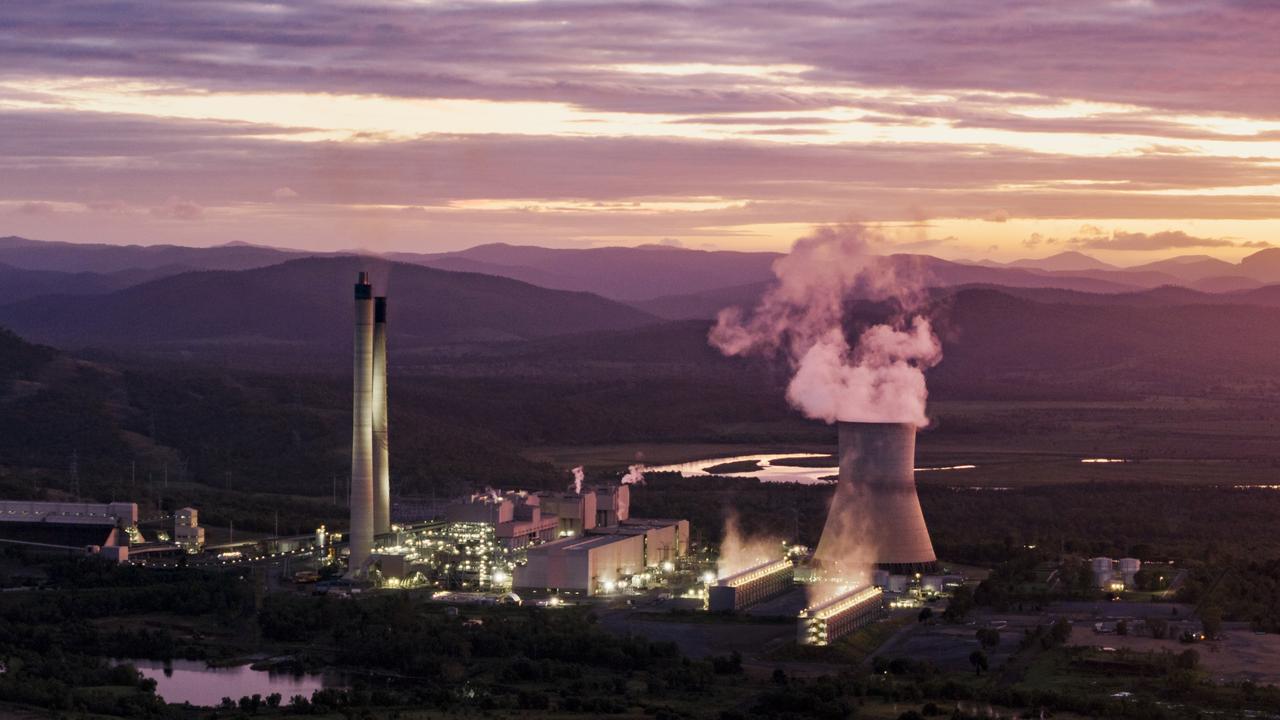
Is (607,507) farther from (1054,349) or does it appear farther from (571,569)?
(1054,349)

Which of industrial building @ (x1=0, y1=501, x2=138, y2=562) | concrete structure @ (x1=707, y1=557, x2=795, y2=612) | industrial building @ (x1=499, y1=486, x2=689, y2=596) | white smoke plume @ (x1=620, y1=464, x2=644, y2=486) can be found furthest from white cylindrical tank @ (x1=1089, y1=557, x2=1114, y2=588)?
industrial building @ (x1=0, y1=501, x2=138, y2=562)

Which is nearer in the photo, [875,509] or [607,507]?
[875,509]

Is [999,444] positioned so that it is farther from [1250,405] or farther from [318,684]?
[318,684]

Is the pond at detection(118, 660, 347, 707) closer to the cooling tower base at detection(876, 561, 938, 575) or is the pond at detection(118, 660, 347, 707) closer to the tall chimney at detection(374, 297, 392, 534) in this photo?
the tall chimney at detection(374, 297, 392, 534)

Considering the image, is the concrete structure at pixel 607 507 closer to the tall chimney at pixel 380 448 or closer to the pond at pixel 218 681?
the tall chimney at pixel 380 448

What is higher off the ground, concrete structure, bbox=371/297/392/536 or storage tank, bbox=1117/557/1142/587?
concrete structure, bbox=371/297/392/536

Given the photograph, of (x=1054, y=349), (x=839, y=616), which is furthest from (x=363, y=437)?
(x=1054, y=349)
